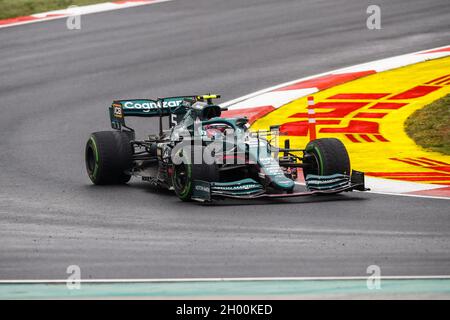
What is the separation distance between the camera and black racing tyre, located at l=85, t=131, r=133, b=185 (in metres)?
15.0

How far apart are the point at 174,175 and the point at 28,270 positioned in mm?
4060

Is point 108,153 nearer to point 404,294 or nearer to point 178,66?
point 404,294

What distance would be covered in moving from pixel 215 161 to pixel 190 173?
15.8 inches

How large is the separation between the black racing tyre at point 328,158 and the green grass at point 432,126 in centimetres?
312

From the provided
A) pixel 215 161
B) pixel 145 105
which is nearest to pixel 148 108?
pixel 145 105

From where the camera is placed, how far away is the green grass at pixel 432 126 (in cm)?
1694

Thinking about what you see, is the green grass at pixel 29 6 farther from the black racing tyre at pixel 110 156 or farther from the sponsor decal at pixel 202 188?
the sponsor decal at pixel 202 188

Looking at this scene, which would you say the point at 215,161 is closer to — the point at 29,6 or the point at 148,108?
the point at 148,108

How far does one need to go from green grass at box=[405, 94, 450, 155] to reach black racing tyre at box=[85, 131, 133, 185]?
4747 mm

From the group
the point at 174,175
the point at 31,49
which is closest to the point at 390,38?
the point at 31,49

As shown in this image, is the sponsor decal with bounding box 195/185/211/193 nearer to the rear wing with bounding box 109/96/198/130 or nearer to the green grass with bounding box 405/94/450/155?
the rear wing with bounding box 109/96/198/130

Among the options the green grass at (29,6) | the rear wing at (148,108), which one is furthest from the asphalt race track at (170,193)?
the green grass at (29,6)

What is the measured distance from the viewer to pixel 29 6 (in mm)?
28812

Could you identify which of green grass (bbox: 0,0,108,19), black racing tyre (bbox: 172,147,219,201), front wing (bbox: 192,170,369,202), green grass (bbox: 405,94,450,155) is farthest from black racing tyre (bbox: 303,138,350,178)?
green grass (bbox: 0,0,108,19)
